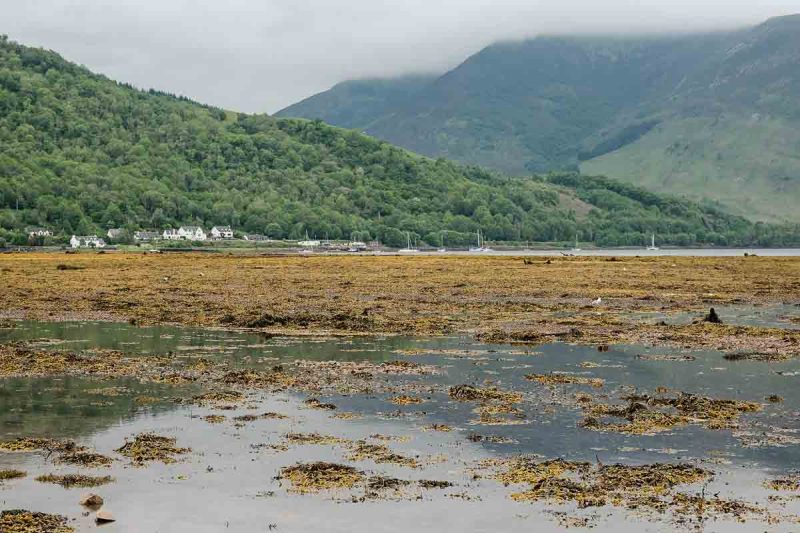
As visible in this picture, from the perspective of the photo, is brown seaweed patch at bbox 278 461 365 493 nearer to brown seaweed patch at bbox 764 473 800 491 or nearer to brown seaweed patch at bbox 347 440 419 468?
brown seaweed patch at bbox 347 440 419 468

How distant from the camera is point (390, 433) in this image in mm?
17594

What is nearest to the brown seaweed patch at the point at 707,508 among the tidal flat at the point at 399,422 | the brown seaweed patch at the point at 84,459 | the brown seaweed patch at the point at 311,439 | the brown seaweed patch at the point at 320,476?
the tidal flat at the point at 399,422

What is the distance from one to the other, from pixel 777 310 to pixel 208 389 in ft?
108

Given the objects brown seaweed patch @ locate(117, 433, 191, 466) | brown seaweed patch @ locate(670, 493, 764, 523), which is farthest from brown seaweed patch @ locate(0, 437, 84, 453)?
brown seaweed patch @ locate(670, 493, 764, 523)

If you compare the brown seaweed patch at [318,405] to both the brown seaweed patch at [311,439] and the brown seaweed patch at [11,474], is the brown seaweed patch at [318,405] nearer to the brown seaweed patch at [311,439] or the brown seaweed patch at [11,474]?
the brown seaweed patch at [311,439]

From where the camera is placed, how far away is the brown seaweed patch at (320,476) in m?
14.0

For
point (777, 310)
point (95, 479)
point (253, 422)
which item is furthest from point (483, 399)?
point (777, 310)

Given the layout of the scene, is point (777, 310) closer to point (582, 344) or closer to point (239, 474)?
point (582, 344)

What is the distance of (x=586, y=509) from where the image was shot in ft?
42.5

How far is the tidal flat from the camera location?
1299 centimetres

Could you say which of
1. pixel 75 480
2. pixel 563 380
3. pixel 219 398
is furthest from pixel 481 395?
pixel 75 480

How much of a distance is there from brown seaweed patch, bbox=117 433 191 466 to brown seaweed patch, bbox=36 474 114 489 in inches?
39.5

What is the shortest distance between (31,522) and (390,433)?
7.26 m

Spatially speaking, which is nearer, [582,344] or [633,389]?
[633,389]
